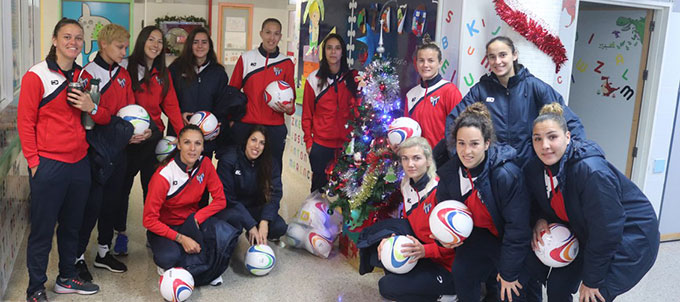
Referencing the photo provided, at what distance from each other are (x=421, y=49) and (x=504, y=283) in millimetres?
1532

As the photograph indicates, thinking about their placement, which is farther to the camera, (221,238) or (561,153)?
(221,238)

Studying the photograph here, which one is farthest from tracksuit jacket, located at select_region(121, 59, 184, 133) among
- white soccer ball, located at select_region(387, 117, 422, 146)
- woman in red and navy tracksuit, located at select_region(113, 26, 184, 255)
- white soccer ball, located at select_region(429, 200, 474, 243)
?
white soccer ball, located at select_region(429, 200, 474, 243)

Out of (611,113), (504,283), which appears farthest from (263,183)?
(611,113)

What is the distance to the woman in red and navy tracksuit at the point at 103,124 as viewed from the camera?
367 cm

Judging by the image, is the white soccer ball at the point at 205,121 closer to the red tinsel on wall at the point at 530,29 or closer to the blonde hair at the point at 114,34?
the blonde hair at the point at 114,34

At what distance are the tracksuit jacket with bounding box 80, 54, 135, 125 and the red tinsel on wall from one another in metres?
2.28

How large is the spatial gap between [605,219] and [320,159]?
2.43 m

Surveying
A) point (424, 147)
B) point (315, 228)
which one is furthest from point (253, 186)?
point (424, 147)

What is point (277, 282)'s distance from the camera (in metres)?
3.99

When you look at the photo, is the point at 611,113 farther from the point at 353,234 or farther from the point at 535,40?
the point at 353,234

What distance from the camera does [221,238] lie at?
12.7 ft

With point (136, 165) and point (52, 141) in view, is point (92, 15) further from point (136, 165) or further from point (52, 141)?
point (52, 141)

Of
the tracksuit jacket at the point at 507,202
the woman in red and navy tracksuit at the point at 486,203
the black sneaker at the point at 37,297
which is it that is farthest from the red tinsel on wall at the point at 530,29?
the black sneaker at the point at 37,297

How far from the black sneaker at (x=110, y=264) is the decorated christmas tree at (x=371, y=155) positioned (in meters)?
1.40
